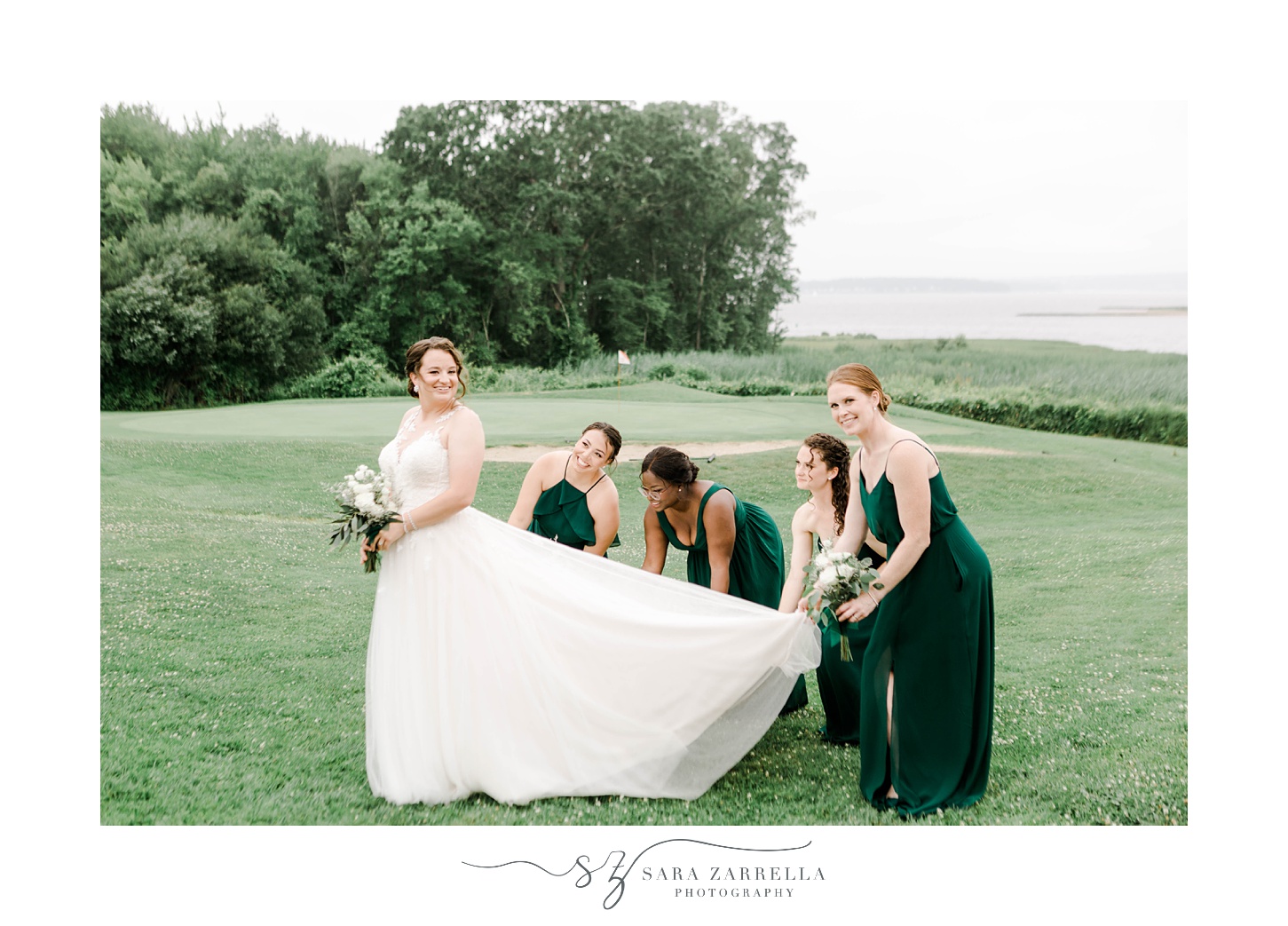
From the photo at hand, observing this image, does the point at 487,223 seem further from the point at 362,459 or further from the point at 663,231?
the point at 362,459

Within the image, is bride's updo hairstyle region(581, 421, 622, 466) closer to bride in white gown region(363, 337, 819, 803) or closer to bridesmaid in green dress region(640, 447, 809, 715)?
bridesmaid in green dress region(640, 447, 809, 715)

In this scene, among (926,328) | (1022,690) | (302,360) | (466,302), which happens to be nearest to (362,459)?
(302,360)

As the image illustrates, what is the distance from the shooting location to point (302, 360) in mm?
8477

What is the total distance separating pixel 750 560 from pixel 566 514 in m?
0.99

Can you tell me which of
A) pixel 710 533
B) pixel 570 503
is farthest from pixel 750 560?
pixel 570 503

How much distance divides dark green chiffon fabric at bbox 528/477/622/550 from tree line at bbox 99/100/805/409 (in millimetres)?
4464

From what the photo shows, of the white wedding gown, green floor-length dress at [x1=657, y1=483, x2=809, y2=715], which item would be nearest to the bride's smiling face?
the white wedding gown

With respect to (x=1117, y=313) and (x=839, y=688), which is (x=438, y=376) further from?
(x=1117, y=313)

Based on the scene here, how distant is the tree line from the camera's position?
7.24 m

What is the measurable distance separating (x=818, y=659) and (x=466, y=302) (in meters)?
6.70

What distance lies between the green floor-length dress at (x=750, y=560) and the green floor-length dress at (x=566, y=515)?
0.41 metres

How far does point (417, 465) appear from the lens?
11.7 ft

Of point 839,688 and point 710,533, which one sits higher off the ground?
point 710,533

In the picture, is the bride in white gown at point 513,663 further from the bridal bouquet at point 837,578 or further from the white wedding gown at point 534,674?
the bridal bouquet at point 837,578
